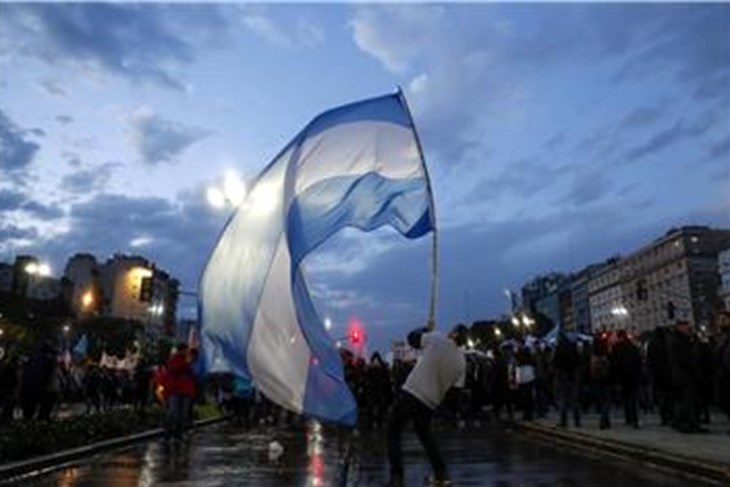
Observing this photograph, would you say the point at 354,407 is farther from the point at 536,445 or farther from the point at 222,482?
the point at 536,445

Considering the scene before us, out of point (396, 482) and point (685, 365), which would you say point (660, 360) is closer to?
point (685, 365)

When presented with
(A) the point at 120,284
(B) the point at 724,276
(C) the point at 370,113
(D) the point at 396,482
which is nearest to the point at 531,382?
(D) the point at 396,482

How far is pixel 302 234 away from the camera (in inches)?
395

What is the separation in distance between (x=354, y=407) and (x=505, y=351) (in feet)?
69.7

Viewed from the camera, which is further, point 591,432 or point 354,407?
point 591,432

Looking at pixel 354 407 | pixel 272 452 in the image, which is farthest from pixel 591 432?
pixel 354 407

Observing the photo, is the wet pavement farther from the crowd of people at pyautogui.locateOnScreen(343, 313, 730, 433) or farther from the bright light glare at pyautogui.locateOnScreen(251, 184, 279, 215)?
the bright light glare at pyautogui.locateOnScreen(251, 184, 279, 215)

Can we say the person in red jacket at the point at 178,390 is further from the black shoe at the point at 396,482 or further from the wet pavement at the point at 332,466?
the black shoe at the point at 396,482

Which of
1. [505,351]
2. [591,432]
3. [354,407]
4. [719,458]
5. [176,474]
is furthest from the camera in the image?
[505,351]

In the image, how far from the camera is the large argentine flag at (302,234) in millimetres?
9789

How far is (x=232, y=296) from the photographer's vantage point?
10.1 meters

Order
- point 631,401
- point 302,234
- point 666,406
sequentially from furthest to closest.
Result: point 666,406 < point 631,401 < point 302,234

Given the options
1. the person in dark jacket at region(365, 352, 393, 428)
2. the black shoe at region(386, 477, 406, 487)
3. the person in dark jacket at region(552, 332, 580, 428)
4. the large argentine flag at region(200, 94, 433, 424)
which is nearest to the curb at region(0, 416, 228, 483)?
the large argentine flag at region(200, 94, 433, 424)

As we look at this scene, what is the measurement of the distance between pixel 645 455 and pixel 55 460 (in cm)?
907
